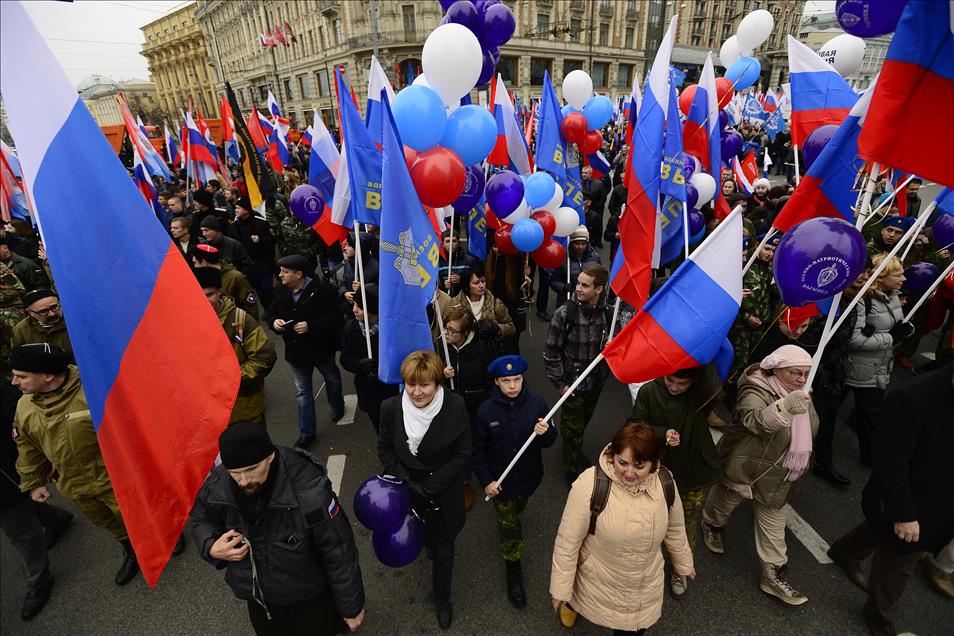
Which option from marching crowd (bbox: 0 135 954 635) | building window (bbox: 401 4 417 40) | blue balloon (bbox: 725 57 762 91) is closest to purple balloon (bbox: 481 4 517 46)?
marching crowd (bbox: 0 135 954 635)

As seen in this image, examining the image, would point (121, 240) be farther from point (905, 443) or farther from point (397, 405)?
point (905, 443)

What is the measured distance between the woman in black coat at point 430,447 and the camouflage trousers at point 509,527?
0.32m

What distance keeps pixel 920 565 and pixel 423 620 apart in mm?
3438

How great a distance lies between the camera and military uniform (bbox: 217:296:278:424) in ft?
11.6

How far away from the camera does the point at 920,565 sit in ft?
10.2

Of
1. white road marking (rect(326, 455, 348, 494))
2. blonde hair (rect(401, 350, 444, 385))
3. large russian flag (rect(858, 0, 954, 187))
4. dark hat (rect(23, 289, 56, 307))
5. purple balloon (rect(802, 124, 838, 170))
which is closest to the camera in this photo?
large russian flag (rect(858, 0, 954, 187))

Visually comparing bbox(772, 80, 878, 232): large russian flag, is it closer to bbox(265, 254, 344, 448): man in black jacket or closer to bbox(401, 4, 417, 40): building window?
bbox(265, 254, 344, 448): man in black jacket

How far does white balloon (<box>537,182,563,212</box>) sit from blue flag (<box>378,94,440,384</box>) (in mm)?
2432

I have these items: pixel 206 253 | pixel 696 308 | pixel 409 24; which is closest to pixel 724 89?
pixel 696 308

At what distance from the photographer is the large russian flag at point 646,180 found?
3.44m

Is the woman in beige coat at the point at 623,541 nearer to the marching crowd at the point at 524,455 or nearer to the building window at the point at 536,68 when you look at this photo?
the marching crowd at the point at 524,455

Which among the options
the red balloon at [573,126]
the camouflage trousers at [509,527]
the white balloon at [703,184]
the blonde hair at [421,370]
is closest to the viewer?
the blonde hair at [421,370]

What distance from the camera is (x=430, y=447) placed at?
2.55m

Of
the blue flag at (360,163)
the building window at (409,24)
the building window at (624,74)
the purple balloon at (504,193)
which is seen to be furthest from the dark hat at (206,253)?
the building window at (624,74)
